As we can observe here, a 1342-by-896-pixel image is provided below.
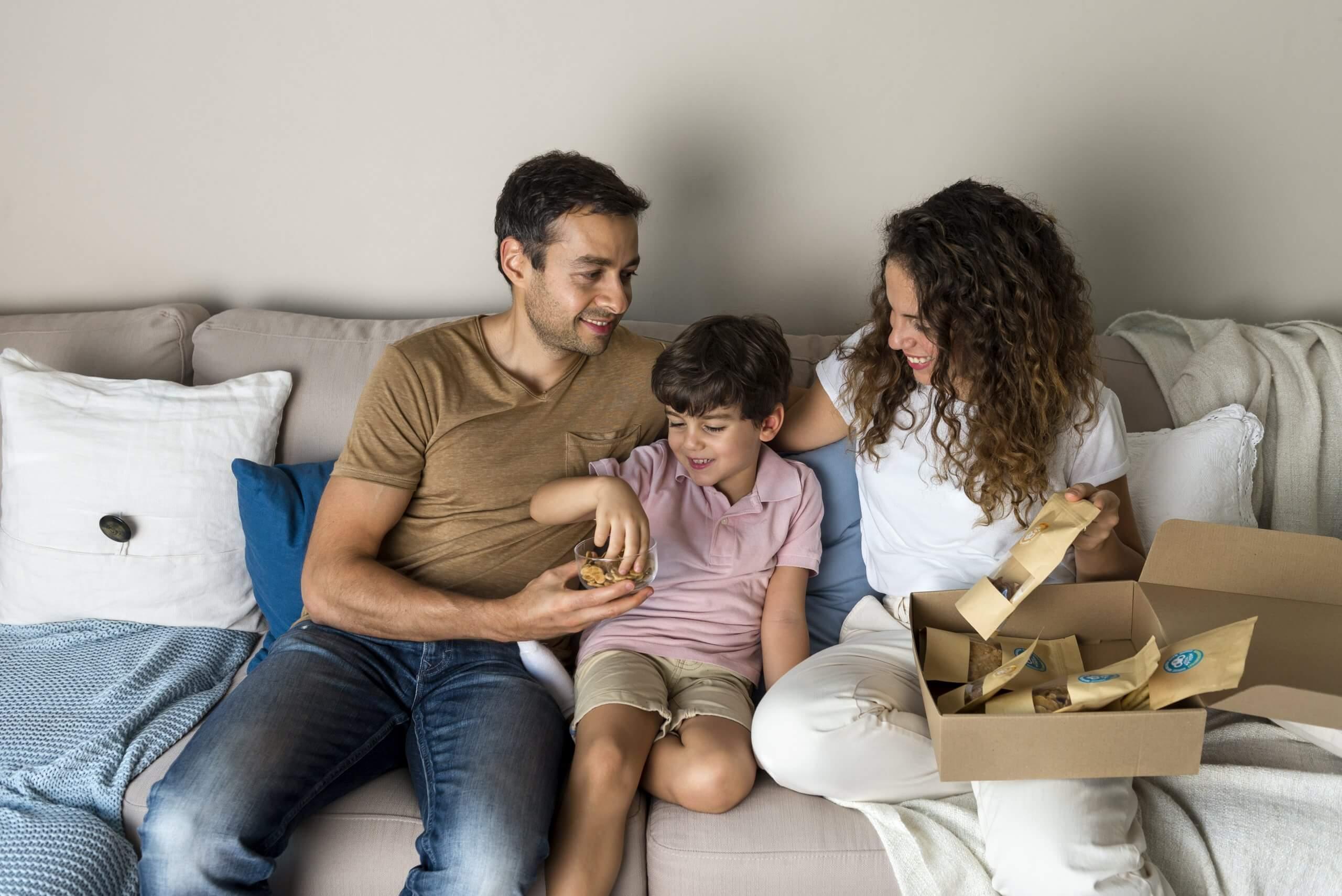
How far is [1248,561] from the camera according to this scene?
1.42 m

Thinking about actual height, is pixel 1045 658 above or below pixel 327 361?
below

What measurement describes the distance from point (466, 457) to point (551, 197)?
0.47 meters

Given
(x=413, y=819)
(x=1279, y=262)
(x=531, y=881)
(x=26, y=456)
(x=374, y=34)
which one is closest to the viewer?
(x=531, y=881)

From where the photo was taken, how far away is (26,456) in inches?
72.3

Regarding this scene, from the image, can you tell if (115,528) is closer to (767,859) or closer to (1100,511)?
(767,859)

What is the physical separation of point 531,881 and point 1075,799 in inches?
29.0

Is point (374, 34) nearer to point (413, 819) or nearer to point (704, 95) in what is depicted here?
point (704, 95)

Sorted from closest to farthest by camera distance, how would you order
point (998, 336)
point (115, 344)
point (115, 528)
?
point (998, 336), point (115, 528), point (115, 344)

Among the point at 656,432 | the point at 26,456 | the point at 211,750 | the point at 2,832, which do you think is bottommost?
the point at 2,832

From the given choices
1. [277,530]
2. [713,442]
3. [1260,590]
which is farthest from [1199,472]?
[277,530]

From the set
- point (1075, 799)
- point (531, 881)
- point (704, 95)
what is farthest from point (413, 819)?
point (704, 95)

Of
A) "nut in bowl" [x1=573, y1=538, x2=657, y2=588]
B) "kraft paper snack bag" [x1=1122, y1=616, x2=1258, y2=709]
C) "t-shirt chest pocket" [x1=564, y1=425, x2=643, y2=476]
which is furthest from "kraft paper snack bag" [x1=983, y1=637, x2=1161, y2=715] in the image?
"t-shirt chest pocket" [x1=564, y1=425, x2=643, y2=476]

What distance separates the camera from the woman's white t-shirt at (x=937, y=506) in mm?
1640

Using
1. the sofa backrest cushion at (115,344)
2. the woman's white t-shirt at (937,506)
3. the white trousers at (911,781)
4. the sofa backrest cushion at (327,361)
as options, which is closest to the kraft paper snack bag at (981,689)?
the white trousers at (911,781)
